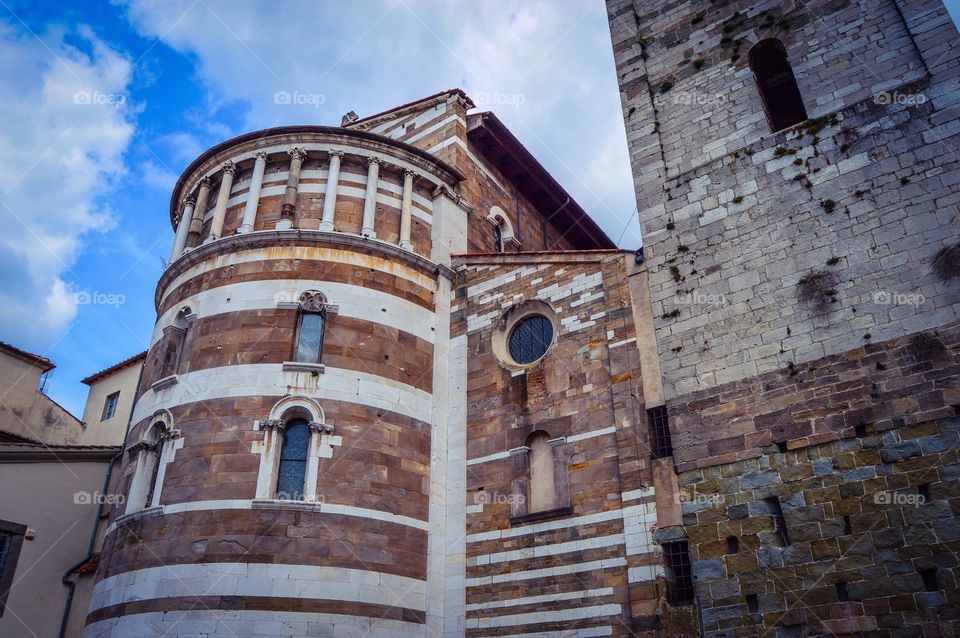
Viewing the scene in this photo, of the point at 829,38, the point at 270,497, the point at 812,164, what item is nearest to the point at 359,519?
the point at 270,497

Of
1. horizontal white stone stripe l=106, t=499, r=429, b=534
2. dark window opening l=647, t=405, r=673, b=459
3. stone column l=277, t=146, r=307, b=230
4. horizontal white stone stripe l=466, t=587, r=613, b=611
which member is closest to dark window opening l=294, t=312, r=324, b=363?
stone column l=277, t=146, r=307, b=230

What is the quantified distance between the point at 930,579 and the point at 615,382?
20.2 feet

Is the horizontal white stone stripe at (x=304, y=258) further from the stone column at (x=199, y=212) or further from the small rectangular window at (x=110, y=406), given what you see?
the small rectangular window at (x=110, y=406)

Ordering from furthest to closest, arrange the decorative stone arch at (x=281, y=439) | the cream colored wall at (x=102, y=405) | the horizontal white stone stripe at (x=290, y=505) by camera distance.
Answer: the cream colored wall at (x=102, y=405)
the decorative stone arch at (x=281, y=439)
the horizontal white stone stripe at (x=290, y=505)

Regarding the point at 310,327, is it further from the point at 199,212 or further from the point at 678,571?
the point at 678,571

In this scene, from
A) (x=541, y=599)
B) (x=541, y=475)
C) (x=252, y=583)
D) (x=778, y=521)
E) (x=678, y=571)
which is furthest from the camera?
(x=541, y=475)

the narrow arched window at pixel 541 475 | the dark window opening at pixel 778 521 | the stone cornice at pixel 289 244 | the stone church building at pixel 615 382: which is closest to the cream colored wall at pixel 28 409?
the stone church building at pixel 615 382

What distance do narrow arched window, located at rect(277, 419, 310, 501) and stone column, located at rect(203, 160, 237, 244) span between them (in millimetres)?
5281

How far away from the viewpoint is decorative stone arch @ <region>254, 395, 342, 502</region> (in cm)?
1452

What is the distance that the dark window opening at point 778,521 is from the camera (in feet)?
38.6

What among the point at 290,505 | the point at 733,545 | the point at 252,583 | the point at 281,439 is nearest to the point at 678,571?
the point at 733,545

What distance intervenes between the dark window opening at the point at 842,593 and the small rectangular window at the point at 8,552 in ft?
55.5

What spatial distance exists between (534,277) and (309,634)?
8795 millimetres

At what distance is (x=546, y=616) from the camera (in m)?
13.7
